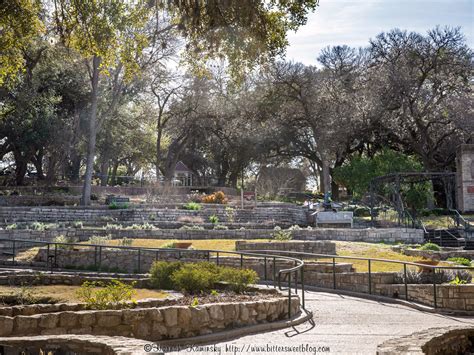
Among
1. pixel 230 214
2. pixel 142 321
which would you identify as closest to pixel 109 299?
pixel 142 321

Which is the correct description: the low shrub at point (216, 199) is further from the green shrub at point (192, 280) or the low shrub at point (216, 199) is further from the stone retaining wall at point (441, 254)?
the green shrub at point (192, 280)

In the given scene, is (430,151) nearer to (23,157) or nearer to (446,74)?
(446,74)

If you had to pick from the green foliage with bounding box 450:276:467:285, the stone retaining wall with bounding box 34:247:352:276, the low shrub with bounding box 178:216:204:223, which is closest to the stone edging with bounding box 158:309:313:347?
the green foliage with bounding box 450:276:467:285

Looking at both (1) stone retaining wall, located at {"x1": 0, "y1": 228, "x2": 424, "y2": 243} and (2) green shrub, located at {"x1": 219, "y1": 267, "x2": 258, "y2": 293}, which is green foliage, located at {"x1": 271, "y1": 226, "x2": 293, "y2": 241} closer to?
(1) stone retaining wall, located at {"x1": 0, "y1": 228, "x2": 424, "y2": 243}

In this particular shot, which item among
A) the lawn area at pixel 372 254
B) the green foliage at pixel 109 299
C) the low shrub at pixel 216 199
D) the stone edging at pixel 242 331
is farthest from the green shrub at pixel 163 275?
the low shrub at pixel 216 199

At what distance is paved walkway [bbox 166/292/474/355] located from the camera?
877 cm

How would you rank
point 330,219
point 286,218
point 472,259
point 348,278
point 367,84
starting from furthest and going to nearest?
1. point 367,84
2. point 286,218
3. point 330,219
4. point 472,259
5. point 348,278

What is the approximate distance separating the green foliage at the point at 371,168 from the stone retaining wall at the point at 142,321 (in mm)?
35047

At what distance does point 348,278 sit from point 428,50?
34262 millimetres

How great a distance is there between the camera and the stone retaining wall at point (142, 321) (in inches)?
326

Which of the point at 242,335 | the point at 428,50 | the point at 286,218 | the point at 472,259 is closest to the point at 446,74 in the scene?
the point at 428,50

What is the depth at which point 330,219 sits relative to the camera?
3181cm

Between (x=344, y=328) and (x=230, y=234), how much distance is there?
647 inches

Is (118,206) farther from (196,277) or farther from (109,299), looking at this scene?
(109,299)
